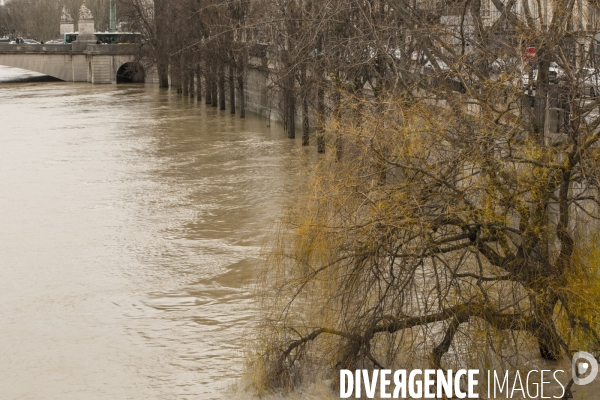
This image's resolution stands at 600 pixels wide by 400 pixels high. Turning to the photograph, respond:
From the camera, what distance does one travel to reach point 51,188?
23.6m

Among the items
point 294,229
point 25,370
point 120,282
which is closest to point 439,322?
Answer: point 294,229

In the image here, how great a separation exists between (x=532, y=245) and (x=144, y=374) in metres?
4.63

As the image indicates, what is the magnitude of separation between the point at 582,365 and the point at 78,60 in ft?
197

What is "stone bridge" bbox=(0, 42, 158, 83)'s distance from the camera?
2530 inches

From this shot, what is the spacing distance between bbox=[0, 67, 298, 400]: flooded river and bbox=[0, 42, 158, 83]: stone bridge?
99.6 ft

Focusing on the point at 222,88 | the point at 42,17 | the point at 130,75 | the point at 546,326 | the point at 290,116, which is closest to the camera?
the point at 546,326

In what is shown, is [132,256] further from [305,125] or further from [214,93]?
[214,93]

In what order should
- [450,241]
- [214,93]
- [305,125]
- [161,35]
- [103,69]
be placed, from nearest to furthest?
[450,241] < [305,125] < [214,93] < [161,35] < [103,69]

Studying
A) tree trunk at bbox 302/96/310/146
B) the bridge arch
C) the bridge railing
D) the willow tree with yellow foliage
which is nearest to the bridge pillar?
the bridge arch

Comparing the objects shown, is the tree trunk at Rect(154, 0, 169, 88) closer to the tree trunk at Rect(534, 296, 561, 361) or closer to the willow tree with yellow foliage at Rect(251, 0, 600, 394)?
the willow tree with yellow foliage at Rect(251, 0, 600, 394)

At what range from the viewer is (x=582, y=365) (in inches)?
362

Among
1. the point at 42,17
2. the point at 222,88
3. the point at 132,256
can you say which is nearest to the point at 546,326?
the point at 132,256

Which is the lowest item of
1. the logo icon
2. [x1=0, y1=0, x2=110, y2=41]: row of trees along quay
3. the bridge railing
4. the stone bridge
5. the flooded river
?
the flooded river

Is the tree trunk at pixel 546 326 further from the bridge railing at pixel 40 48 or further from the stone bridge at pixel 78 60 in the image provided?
the bridge railing at pixel 40 48
